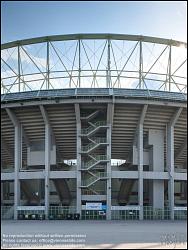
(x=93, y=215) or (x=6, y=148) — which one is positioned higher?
(x=6, y=148)

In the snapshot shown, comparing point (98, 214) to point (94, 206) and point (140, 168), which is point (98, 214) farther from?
point (140, 168)

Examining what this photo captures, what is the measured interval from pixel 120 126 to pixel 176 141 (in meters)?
8.70

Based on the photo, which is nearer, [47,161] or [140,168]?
[140,168]

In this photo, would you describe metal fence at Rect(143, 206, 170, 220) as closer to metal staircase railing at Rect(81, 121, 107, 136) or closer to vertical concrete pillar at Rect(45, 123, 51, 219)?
metal staircase railing at Rect(81, 121, 107, 136)

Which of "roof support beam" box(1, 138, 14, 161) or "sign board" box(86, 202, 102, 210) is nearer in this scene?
"sign board" box(86, 202, 102, 210)

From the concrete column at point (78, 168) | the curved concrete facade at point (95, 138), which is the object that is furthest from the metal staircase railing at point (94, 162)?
the concrete column at point (78, 168)

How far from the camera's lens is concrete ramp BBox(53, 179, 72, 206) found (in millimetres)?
42969

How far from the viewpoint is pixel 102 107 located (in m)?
38.8

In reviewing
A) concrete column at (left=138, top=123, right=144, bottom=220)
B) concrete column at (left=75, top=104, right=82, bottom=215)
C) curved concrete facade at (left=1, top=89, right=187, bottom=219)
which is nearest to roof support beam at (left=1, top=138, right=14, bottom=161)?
curved concrete facade at (left=1, top=89, right=187, bottom=219)

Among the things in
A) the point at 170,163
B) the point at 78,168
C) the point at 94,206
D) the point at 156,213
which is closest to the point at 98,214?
the point at 94,206

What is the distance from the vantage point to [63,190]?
44375 millimetres

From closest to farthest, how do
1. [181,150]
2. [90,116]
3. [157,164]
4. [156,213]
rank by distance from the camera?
[90,116]
[156,213]
[157,164]
[181,150]

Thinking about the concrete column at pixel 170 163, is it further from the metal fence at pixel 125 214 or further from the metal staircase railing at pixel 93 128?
the metal staircase railing at pixel 93 128

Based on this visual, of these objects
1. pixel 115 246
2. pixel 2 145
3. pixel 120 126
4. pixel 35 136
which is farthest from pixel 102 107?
pixel 115 246
